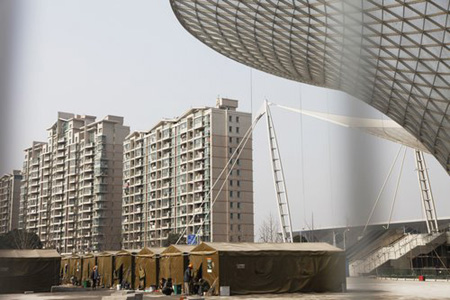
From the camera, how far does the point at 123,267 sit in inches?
1635

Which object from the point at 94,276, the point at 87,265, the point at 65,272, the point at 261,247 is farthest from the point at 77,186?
the point at 261,247

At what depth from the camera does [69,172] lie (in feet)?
528

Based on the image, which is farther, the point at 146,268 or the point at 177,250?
the point at 146,268

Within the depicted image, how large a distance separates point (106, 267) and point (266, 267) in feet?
54.2

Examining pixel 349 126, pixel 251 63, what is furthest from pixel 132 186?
pixel 349 126

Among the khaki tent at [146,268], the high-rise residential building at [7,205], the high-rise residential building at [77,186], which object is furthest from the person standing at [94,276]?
the high-rise residential building at [77,186]

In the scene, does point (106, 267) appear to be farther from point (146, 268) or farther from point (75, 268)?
point (75, 268)

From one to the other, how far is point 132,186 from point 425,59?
4855 inches

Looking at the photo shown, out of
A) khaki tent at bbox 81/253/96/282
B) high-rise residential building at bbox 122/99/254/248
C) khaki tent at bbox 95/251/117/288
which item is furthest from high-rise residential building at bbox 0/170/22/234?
high-rise residential building at bbox 122/99/254/248

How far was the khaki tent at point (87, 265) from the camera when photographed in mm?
46706

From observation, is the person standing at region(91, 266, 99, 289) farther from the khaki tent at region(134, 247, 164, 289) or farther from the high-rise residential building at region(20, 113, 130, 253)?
the high-rise residential building at region(20, 113, 130, 253)

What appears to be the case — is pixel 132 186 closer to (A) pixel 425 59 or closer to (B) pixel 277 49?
(B) pixel 277 49

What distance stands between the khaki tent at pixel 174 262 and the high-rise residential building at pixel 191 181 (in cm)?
8395

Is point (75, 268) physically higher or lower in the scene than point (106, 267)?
lower
